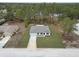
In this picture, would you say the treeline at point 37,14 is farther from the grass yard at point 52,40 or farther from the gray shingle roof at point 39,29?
the grass yard at point 52,40

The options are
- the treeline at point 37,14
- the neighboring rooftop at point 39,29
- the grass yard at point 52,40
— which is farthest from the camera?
the grass yard at point 52,40

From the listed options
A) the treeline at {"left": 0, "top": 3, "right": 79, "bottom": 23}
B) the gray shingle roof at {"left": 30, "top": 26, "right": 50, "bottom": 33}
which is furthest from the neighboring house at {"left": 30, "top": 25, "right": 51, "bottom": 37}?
the treeline at {"left": 0, "top": 3, "right": 79, "bottom": 23}

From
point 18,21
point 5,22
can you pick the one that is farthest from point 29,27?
point 5,22

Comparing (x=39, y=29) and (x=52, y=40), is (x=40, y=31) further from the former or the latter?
(x=52, y=40)

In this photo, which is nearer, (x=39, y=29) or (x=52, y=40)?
(x=39, y=29)

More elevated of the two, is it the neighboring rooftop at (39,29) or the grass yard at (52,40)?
the neighboring rooftop at (39,29)

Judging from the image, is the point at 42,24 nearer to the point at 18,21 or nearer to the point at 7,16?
the point at 18,21

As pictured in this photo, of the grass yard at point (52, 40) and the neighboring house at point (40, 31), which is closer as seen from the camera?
the neighboring house at point (40, 31)

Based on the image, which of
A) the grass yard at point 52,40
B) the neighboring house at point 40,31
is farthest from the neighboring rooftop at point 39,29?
the grass yard at point 52,40

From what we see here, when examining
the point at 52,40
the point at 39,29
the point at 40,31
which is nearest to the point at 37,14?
the point at 39,29
